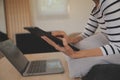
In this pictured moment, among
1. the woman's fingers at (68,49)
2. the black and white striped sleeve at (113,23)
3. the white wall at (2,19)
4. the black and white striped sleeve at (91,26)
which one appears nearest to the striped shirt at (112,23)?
the black and white striped sleeve at (113,23)

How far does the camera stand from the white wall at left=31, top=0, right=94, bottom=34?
3871mm

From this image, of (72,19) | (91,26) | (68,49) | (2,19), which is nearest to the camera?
(68,49)

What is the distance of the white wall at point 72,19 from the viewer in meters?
3.87

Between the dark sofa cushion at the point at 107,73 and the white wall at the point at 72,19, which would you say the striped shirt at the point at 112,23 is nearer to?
the dark sofa cushion at the point at 107,73

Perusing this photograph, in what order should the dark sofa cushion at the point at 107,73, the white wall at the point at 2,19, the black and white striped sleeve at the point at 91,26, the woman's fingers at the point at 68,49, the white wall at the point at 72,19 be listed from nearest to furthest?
the dark sofa cushion at the point at 107,73 < the woman's fingers at the point at 68,49 < the black and white striped sleeve at the point at 91,26 < the white wall at the point at 2,19 < the white wall at the point at 72,19

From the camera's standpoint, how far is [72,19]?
3941 mm

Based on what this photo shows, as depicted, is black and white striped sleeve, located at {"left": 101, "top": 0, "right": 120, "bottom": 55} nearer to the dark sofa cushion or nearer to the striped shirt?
the striped shirt

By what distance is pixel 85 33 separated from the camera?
5.22 ft

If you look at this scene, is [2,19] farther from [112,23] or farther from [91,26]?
[112,23]

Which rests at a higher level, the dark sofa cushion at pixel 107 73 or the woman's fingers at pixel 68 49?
the woman's fingers at pixel 68 49

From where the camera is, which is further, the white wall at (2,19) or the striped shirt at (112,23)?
the white wall at (2,19)

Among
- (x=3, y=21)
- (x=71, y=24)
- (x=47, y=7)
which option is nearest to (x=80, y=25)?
(x=71, y=24)

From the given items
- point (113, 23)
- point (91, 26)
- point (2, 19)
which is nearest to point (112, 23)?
point (113, 23)

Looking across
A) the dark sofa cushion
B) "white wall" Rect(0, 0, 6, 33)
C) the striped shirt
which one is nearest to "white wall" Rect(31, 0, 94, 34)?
"white wall" Rect(0, 0, 6, 33)
